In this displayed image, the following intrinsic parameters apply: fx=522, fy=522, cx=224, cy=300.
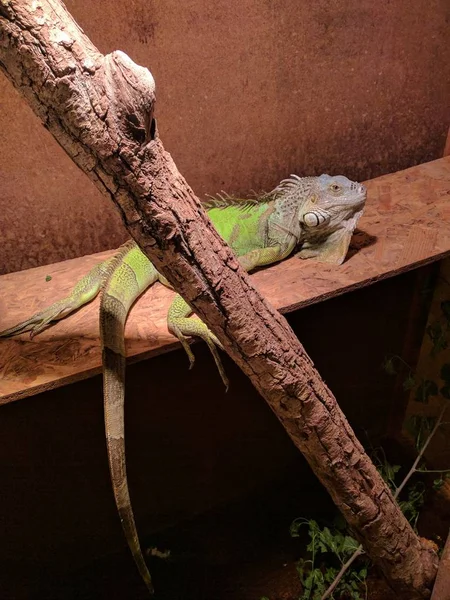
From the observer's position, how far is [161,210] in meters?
1.13

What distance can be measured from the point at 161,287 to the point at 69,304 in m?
0.40

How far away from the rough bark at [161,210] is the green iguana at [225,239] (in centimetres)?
50

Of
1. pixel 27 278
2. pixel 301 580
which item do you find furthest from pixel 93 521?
pixel 27 278

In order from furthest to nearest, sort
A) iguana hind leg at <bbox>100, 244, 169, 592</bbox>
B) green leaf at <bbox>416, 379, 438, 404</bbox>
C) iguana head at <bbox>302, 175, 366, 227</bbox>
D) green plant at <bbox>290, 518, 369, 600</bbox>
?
green leaf at <bbox>416, 379, 438, 404</bbox>, green plant at <bbox>290, 518, 369, 600</bbox>, iguana head at <bbox>302, 175, 366, 227</bbox>, iguana hind leg at <bbox>100, 244, 169, 592</bbox>

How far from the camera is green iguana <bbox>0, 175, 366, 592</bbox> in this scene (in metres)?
1.82

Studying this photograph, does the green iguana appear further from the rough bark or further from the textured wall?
the rough bark

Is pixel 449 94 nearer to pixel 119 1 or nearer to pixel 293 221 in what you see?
pixel 293 221

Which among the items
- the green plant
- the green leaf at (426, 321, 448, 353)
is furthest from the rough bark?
the green leaf at (426, 321, 448, 353)

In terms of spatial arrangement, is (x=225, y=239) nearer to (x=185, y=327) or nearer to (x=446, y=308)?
(x=185, y=327)

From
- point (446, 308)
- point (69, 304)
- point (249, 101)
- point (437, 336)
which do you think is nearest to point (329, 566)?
point (437, 336)

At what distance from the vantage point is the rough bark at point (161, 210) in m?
0.95

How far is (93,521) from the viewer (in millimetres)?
2750

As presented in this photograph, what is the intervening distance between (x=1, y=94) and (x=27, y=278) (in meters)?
0.74

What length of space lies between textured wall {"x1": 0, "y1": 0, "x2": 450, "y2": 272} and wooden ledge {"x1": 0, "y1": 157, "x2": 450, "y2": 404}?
0.24 metres
